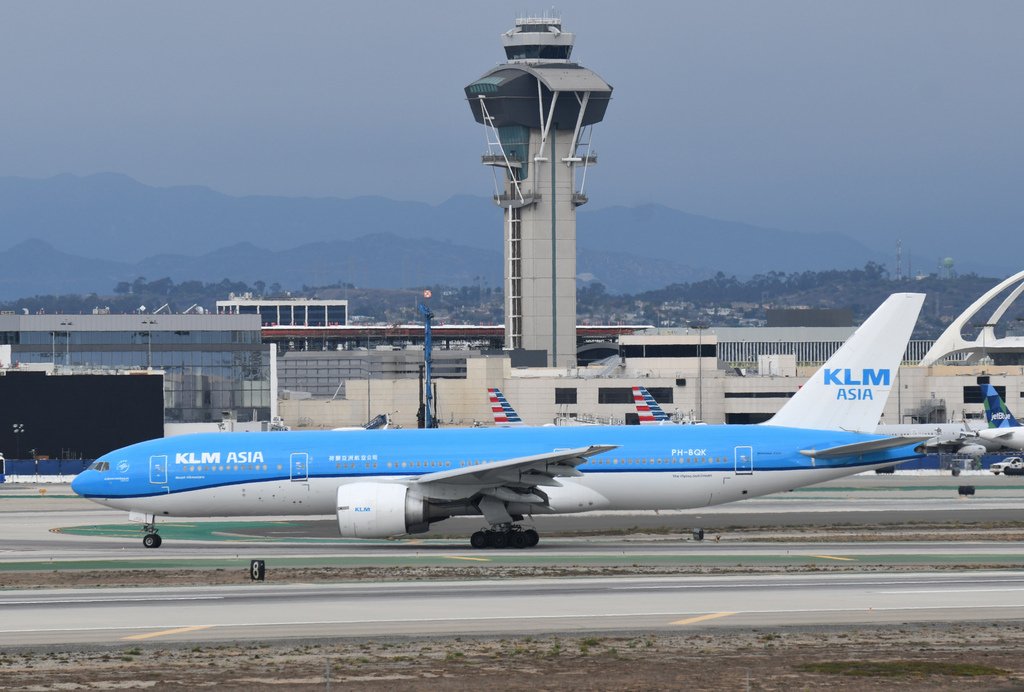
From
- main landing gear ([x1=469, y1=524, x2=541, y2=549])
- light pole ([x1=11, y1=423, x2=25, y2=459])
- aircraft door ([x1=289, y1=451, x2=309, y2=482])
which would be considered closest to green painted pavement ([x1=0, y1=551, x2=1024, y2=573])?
main landing gear ([x1=469, y1=524, x2=541, y2=549])

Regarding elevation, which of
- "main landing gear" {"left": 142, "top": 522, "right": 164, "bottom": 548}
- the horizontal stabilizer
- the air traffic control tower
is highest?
the air traffic control tower

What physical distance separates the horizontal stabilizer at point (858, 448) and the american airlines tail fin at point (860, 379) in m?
1.16

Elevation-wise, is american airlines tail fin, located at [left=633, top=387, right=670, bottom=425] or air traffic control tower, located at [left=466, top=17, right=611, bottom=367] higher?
air traffic control tower, located at [left=466, top=17, right=611, bottom=367]

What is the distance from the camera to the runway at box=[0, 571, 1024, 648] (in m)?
29.3

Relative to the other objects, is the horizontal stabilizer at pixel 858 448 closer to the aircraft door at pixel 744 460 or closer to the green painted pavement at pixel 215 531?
the aircraft door at pixel 744 460

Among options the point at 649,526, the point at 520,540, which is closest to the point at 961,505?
the point at 649,526

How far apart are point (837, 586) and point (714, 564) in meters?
5.48

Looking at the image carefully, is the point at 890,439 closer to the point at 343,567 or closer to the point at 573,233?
the point at 343,567

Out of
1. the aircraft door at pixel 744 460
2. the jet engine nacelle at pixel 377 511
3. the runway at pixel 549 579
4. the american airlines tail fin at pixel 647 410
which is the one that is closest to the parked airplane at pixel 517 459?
the aircraft door at pixel 744 460

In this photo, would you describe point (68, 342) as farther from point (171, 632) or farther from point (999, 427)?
point (171, 632)

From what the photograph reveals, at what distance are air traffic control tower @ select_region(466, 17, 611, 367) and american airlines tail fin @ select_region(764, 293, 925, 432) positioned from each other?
105449mm

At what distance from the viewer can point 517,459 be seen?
147ft

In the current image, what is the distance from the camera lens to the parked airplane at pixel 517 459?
45688 millimetres

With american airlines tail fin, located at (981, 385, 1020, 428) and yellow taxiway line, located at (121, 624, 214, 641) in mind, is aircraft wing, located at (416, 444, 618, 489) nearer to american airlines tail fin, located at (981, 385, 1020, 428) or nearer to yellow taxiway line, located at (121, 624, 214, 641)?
yellow taxiway line, located at (121, 624, 214, 641)
